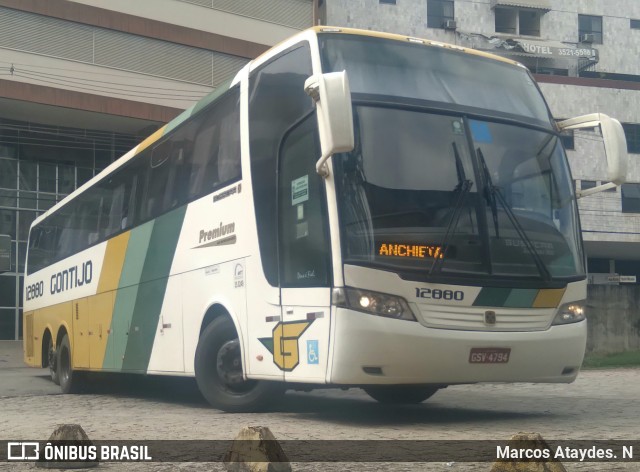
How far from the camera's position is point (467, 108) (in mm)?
8727

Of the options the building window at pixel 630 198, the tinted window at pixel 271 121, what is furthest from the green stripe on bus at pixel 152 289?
the building window at pixel 630 198

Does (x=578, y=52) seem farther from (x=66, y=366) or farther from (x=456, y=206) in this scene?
(x=456, y=206)

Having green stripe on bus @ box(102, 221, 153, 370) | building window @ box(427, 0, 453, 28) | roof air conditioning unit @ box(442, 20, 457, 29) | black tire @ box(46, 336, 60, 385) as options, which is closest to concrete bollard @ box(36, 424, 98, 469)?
green stripe on bus @ box(102, 221, 153, 370)

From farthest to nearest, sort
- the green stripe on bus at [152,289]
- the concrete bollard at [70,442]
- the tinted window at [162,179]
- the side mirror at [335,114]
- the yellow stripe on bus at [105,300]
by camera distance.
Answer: the yellow stripe on bus at [105,300], the green stripe on bus at [152,289], the tinted window at [162,179], the side mirror at [335,114], the concrete bollard at [70,442]

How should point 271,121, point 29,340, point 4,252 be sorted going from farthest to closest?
point 29,340 → point 4,252 → point 271,121

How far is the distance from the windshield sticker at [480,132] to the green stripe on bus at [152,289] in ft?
13.0

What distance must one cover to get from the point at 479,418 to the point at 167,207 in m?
→ 4.83

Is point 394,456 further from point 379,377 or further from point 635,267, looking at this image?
point 635,267

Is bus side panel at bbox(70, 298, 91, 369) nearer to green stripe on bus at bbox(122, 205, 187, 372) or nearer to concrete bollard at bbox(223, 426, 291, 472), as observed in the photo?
green stripe on bus at bbox(122, 205, 187, 372)

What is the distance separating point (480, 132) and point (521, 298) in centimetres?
158

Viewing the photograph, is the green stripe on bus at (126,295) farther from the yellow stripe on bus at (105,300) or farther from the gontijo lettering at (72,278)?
the gontijo lettering at (72,278)

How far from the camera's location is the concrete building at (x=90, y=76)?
32.5 metres

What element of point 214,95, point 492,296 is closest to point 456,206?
point 492,296

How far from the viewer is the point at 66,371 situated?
16406mm
